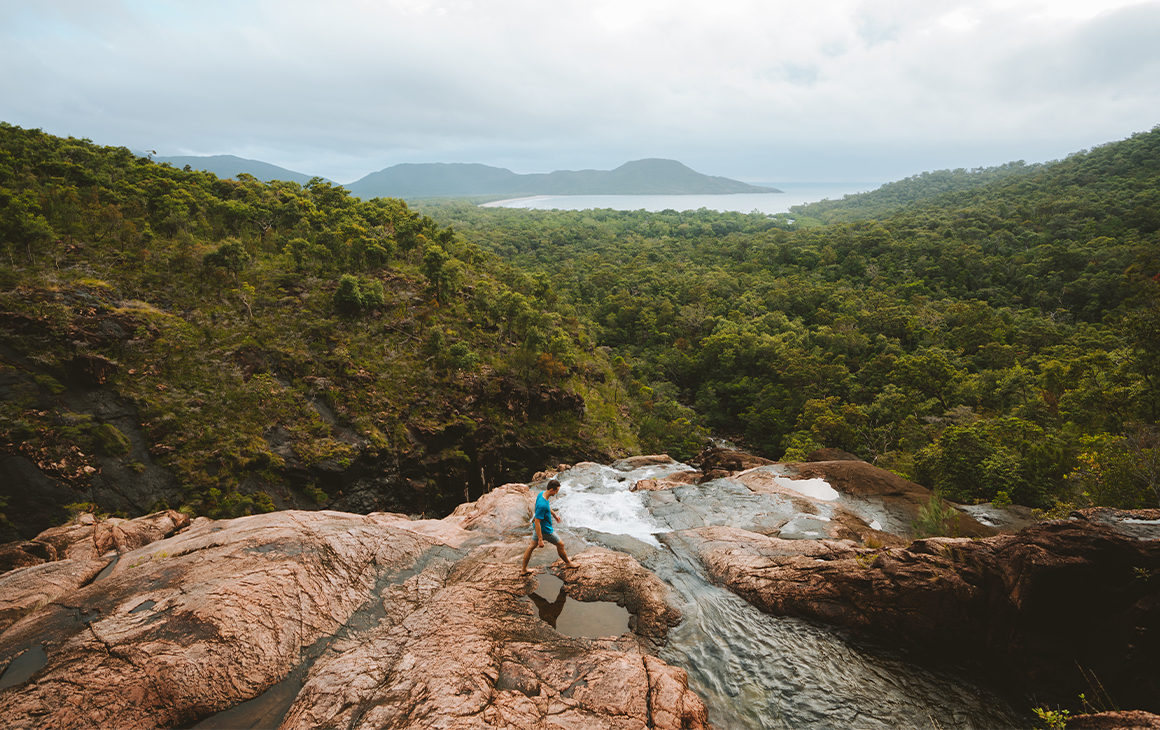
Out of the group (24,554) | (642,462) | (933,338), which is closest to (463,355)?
(642,462)

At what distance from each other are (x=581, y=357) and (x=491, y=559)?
35.7m

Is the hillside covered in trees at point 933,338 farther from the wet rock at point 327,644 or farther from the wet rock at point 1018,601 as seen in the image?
the wet rock at point 327,644

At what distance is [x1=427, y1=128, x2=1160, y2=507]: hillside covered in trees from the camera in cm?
1652

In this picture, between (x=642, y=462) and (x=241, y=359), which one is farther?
(x=642, y=462)

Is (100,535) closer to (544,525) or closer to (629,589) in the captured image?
(544,525)

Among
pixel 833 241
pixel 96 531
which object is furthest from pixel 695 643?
pixel 833 241

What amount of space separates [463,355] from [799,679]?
26.4m

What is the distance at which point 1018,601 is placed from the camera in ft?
23.6

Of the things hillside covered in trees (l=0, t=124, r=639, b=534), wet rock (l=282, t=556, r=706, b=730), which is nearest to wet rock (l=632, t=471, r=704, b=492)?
wet rock (l=282, t=556, r=706, b=730)

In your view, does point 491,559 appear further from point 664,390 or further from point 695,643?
point 664,390

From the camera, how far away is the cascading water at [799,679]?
6.64 m

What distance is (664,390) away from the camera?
4822 centimetres

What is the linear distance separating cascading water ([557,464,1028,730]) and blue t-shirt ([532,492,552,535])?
3319 millimetres

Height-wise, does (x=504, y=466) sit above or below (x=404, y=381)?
below
